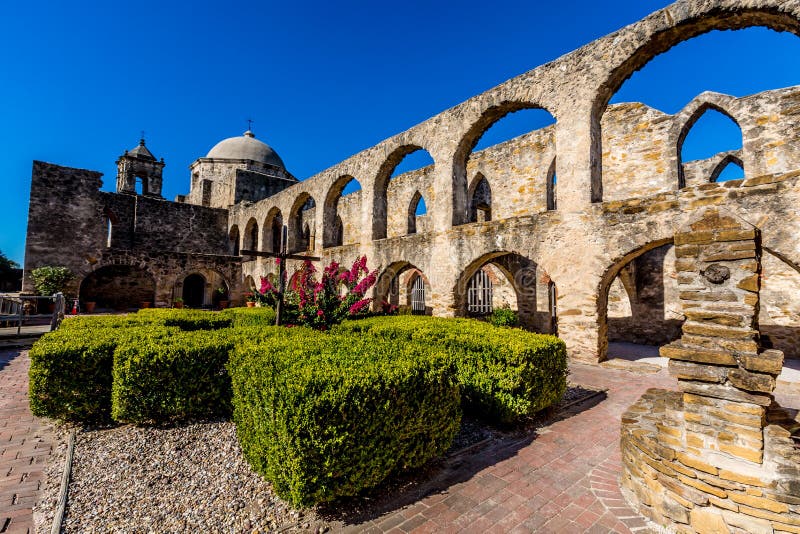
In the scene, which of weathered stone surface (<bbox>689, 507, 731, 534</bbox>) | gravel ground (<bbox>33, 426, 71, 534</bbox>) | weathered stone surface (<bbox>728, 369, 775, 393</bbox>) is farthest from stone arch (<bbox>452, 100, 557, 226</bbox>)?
gravel ground (<bbox>33, 426, 71, 534</bbox>)

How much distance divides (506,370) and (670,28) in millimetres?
7609

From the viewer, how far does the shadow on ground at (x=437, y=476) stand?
Result: 2789 mm

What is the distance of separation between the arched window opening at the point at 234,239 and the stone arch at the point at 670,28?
2223 centimetres

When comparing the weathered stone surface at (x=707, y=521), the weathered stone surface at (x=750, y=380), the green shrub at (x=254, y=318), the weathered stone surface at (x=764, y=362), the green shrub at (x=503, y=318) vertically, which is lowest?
the weathered stone surface at (x=707, y=521)

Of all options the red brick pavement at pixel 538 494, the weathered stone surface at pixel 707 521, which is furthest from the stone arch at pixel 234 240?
the weathered stone surface at pixel 707 521

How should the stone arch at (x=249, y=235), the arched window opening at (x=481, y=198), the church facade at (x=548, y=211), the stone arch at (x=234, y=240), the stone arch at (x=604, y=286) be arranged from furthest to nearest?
the stone arch at (x=234, y=240) < the stone arch at (x=249, y=235) < the arched window opening at (x=481, y=198) < the stone arch at (x=604, y=286) < the church facade at (x=548, y=211)

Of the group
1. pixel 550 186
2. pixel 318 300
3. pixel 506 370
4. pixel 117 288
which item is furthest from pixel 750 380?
pixel 117 288

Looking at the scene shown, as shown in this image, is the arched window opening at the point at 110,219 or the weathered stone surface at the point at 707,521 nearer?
the weathered stone surface at the point at 707,521

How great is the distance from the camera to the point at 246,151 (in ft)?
103

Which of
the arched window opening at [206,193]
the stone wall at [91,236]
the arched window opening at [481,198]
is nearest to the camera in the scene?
the stone wall at [91,236]

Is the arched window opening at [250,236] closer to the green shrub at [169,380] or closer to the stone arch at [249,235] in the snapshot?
the stone arch at [249,235]

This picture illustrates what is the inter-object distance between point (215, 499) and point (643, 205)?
319 inches

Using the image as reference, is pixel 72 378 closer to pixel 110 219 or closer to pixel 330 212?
pixel 330 212

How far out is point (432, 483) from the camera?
3193 millimetres
